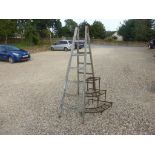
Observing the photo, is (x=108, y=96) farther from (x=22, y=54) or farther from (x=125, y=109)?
(x=22, y=54)

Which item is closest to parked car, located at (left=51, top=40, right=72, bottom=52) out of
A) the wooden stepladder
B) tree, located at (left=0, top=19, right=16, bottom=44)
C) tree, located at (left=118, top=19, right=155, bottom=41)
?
tree, located at (left=0, top=19, right=16, bottom=44)

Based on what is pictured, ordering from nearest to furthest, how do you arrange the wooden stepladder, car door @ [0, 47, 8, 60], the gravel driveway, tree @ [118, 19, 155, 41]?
the gravel driveway < the wooden stepladder < car door @ [0, 47, 8, 60] < tree @ [118, 19, 155, 41]

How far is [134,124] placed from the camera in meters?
5.61

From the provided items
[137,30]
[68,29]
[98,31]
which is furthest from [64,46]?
[98,31]

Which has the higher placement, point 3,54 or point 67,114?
point 3,54

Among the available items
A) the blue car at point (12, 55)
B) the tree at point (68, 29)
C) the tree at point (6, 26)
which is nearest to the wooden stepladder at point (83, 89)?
the blue car at point (12, 55)

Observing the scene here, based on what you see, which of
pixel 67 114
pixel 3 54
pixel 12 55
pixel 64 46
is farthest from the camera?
pixel 64 46

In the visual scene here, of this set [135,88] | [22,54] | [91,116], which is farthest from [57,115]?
[22,54]

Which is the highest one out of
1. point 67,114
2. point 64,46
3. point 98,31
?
point 98,31

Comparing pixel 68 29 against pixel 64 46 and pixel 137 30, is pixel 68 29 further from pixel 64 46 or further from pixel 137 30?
pixel 64 46

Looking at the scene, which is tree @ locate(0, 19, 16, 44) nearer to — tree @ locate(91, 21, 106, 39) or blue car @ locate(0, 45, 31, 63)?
blue car @ locate(0, 45, 31, 63)

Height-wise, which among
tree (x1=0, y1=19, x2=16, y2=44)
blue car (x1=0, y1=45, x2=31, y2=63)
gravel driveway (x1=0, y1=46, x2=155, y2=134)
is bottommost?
gravel driveway (x1=0, y1=46, x2=155, y2=134)

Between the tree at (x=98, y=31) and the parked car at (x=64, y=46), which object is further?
the tree at (x=98, y=31)

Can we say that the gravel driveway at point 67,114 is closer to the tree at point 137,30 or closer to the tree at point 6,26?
the tree at point 6,26
